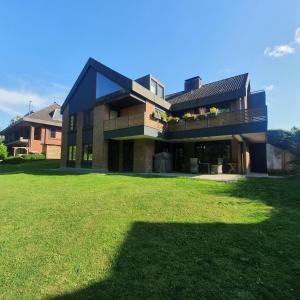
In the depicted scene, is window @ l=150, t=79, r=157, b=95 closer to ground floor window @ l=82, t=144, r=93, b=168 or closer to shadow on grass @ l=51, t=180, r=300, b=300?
ground floor window @ l=82, t=144, r=93, b=168

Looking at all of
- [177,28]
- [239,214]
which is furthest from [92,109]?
[239,214]

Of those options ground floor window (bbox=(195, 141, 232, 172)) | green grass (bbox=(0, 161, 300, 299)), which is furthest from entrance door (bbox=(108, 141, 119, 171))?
green grass (bbox=(0, 161, 300, 299))

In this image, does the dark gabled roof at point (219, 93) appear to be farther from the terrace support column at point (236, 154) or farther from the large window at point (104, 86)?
the large window at point (104, 86)

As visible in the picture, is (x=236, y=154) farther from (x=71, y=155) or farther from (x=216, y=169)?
(x=71, y=155)

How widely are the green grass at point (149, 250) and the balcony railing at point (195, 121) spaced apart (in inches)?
329

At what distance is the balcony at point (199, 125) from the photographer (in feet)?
44.0

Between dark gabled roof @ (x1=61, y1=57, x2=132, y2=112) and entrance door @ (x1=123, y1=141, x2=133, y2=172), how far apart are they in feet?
16.3

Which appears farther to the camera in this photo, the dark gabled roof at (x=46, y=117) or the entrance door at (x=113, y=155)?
the dark gabled roof at (x=46, y=117)

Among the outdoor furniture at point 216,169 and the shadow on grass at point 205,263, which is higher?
the outdoor furniture at point 216,169

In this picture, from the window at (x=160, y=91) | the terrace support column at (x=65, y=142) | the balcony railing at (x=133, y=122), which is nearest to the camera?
the balcony railing at (x=133, y=122)

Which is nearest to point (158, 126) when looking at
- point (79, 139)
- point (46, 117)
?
point (79, 139)

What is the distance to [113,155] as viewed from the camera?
19.2 meters

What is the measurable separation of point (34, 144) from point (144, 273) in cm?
3773

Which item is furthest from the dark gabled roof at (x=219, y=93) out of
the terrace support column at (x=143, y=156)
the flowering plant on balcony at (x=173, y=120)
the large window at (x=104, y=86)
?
the large window at (x=104, y=86)
